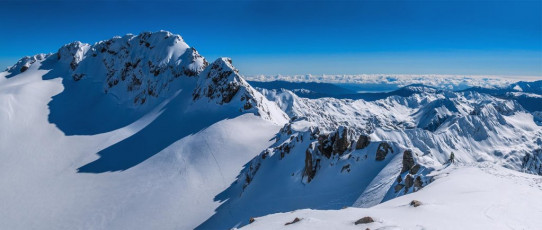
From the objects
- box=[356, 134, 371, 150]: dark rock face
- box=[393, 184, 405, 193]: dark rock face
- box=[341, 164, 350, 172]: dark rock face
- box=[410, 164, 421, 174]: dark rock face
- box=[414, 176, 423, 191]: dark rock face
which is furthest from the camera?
box=[356, 134, 371, 150]: dark rock face

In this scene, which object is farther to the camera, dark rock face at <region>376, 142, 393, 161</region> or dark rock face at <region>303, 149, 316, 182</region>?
dark rock face at <region>303, 149, 316, 182</region>

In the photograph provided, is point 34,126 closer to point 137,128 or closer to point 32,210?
point 137,128

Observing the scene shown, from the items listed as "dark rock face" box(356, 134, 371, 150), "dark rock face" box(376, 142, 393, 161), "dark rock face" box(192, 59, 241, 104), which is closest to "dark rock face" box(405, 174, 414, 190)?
"dark rock face" box(376, 142, 393, 161)

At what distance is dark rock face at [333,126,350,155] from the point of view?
154 feet

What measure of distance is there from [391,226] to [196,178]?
55.4m

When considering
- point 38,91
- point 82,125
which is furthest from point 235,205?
point 38,91

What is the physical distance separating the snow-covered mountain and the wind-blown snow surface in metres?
0.34

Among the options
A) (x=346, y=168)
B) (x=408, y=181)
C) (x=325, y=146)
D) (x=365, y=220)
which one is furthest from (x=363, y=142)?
(x=365, y=220)

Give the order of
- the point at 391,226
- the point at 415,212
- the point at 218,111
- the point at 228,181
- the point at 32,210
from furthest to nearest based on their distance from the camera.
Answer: the point at 218,111 < the point at 228,181 < the point at 32,210 < the point at 415,212 < the point at 391,226

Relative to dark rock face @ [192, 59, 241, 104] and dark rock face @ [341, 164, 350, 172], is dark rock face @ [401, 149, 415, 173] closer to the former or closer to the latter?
dark rock face @ [341, 164, 350, 172]

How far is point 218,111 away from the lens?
89812mm

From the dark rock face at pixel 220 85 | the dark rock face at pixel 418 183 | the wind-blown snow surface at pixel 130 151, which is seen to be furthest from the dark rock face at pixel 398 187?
the dark rock face at pixel 220 85

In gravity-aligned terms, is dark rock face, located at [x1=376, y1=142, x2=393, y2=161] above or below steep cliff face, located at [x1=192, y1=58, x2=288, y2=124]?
below

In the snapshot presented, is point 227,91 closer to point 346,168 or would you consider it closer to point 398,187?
point 346,168
